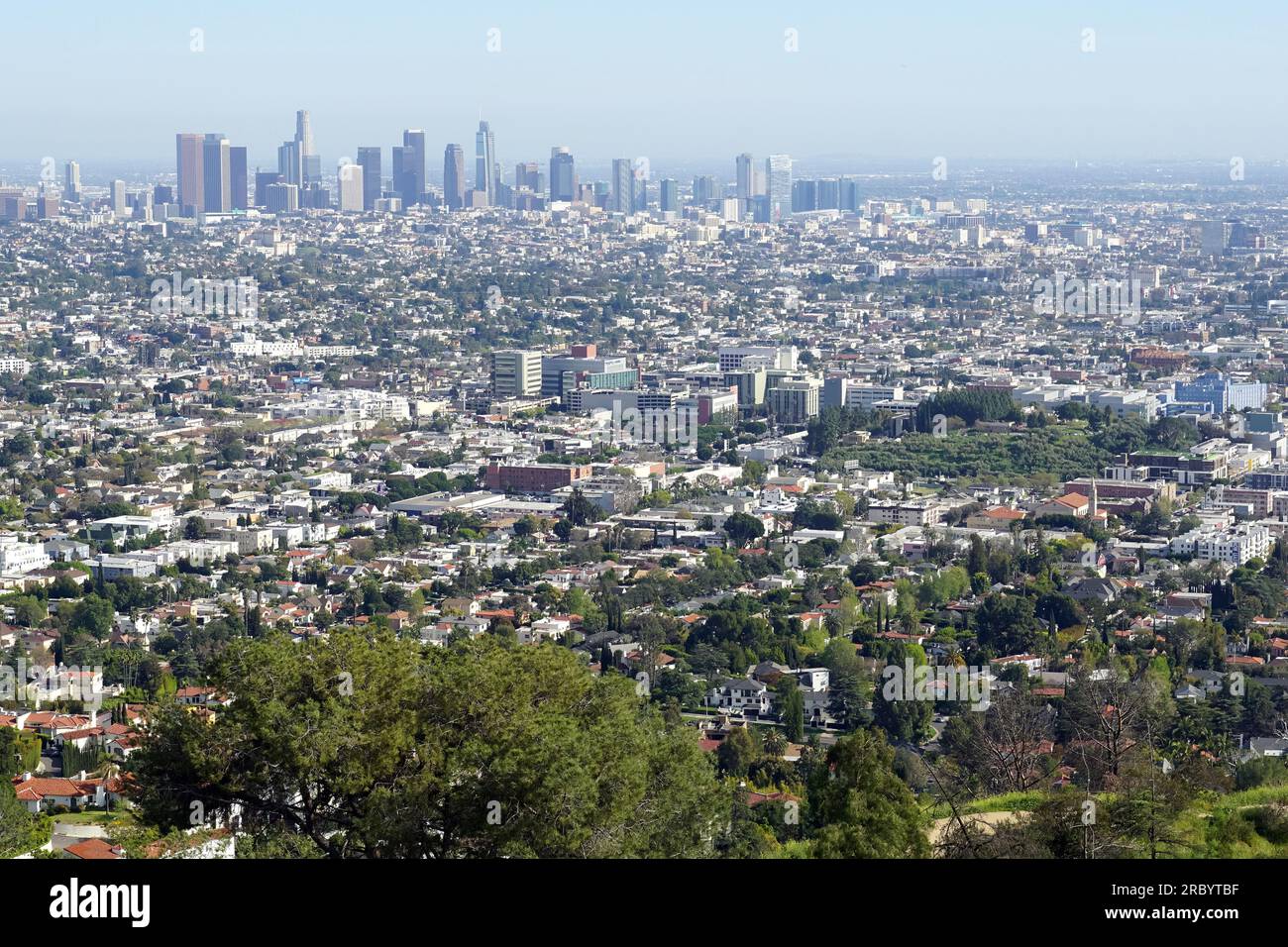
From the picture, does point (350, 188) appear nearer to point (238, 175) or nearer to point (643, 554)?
point (238, 175)

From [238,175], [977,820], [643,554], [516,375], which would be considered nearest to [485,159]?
[238,175]

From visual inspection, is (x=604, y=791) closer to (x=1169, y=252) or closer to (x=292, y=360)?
(x=292, y=360)

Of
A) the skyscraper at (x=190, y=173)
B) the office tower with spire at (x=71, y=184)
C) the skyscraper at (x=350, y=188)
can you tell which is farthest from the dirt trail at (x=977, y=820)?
the office tower with spire at (x=71, y=184)

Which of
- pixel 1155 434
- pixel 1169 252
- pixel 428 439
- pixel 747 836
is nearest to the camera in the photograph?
pixel 747 836

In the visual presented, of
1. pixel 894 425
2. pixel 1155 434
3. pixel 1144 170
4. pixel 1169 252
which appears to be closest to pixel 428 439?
pixel 894 425

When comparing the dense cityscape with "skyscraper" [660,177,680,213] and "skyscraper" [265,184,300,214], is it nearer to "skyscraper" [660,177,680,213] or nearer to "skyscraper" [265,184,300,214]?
"skyscraper" [265,184,300,214]

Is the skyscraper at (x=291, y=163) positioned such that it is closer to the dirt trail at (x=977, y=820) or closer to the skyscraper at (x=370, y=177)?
the skyscraper at (x=370, y=177)
